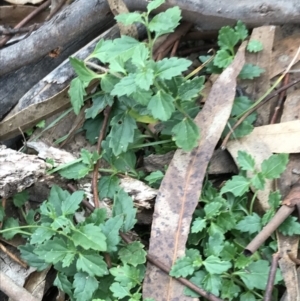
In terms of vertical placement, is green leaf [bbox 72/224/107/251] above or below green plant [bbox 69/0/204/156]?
below

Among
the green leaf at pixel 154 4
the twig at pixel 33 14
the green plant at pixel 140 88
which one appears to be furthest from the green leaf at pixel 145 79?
the twig at pixel 33 14

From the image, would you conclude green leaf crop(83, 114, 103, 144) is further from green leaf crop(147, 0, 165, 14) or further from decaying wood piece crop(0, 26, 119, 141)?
green leaf crop(147, 0, 165, 14)

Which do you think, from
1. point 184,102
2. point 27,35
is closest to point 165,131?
point 184,102

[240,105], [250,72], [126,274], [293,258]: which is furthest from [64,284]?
[250,72]

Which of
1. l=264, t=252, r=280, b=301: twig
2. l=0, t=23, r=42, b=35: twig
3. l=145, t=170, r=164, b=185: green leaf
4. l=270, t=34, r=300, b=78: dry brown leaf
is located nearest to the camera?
l=264, t=252, r=280, b=301: twig

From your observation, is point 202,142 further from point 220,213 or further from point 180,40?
point 180,40

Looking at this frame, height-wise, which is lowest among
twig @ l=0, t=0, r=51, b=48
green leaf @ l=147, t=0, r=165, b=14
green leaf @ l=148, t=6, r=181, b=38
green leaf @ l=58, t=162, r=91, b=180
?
green leaf @ l=58, t=162, r=91, b=180

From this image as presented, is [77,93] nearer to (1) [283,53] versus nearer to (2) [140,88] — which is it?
(2) [140,88]

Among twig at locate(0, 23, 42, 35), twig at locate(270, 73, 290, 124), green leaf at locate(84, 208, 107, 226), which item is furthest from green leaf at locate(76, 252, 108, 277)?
twig at locate(0, 23, 42, 35)
